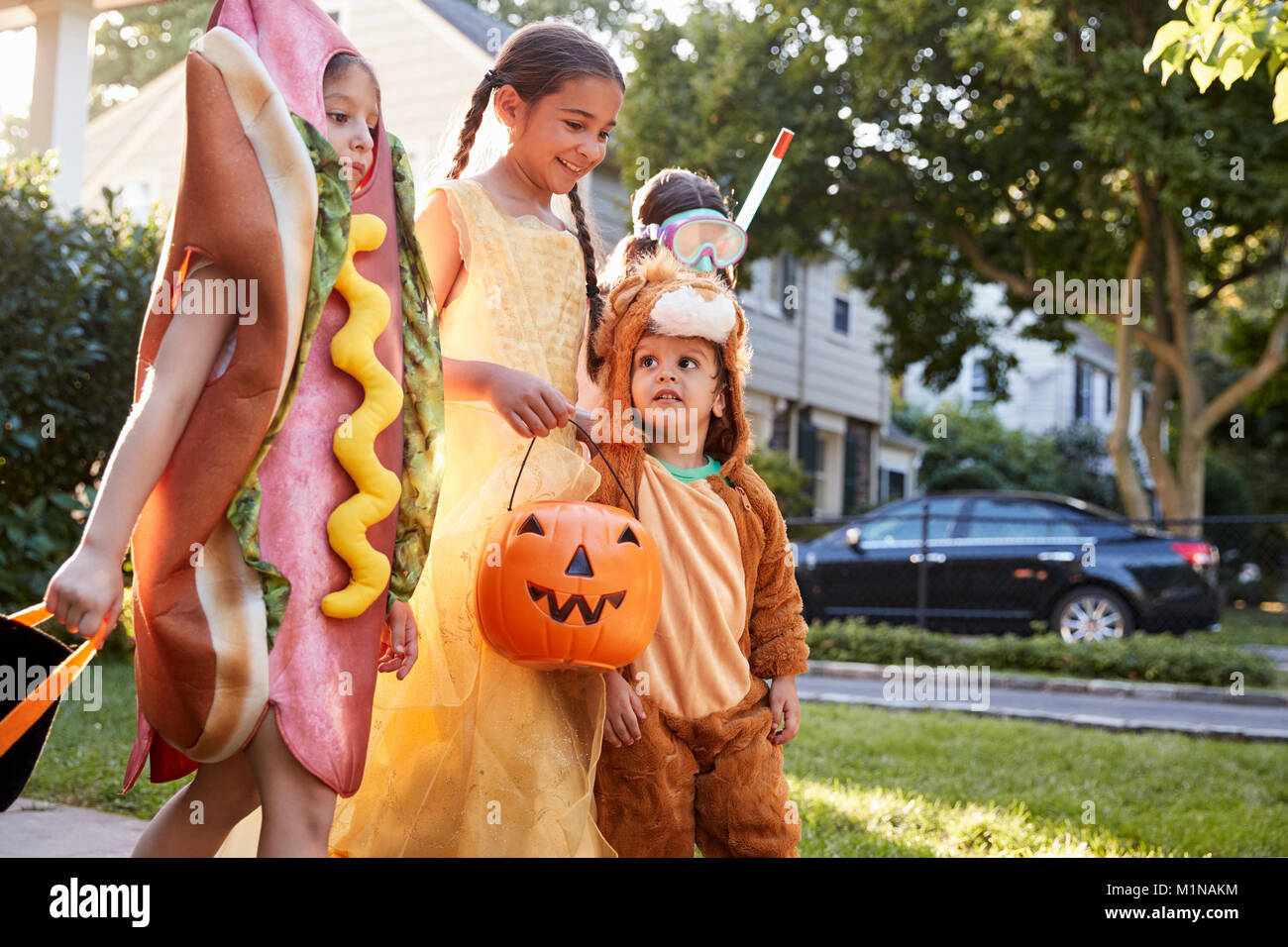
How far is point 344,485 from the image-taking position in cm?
197

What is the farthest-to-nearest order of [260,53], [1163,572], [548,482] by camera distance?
[1163,572], [548,482], [260,53]

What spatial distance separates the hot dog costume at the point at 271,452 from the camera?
5.95ft

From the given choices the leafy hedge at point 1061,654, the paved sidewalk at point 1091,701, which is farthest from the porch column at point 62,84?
the leafy hedge at point 1061,654

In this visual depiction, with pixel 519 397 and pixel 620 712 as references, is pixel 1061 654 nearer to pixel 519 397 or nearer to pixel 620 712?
pixel 620 712

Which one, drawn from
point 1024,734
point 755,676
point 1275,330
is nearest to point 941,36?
point 1275,330

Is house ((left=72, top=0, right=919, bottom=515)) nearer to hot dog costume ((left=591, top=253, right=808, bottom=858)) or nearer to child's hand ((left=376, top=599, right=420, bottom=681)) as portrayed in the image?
hot dog costume ((left=591, top=253, right=808, bottom=858))

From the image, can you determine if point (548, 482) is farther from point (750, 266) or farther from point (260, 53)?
point (750, 266)

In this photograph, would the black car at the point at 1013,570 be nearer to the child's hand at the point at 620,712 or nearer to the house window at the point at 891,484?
the child's hand at the point at 620,712

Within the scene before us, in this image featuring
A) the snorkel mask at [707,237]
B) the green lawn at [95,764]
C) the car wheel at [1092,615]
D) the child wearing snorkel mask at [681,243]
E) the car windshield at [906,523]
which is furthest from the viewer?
the car windshield at [906,523]

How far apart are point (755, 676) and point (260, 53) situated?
5.87 ft

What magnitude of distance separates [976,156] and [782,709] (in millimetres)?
13969

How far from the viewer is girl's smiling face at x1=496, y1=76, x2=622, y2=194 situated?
266 centimetres

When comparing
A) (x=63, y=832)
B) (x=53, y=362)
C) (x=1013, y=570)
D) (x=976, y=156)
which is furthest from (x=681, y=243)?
A: (x=976, y=156)

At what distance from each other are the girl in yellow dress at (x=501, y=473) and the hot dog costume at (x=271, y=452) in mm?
424
